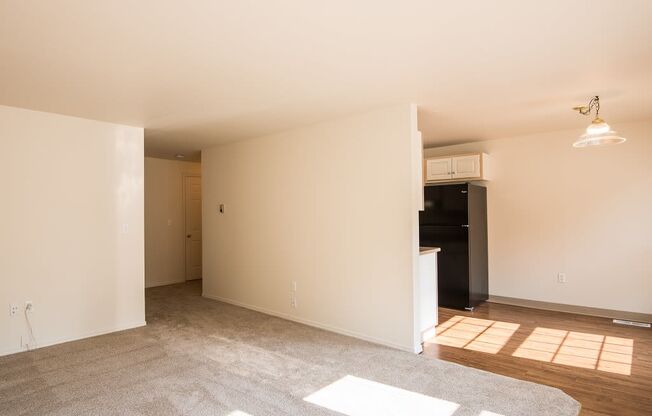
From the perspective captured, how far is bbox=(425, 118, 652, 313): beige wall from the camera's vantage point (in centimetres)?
455

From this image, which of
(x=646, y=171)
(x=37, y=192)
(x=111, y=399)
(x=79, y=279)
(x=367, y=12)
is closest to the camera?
(x=367, y=12)

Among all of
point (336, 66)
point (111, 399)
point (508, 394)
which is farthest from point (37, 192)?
point (508, 394)

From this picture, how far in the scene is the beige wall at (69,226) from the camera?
3.69 m

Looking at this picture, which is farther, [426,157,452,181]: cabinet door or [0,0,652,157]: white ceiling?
[426,157,452,181]: cabinet door

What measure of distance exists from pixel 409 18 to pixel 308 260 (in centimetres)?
306

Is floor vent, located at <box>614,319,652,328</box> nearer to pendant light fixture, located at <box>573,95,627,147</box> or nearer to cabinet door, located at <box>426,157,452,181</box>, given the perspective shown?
pendant light fixture, located at <box>573,95,627,147</box>

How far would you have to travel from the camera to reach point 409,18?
2.08 m

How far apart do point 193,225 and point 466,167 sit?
516 cm

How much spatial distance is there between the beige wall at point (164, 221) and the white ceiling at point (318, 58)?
297 cm

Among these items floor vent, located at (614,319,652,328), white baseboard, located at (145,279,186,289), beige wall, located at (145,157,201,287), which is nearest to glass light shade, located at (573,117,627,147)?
floor vent, located at (614,319,652,328)

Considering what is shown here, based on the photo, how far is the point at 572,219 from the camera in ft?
16.4

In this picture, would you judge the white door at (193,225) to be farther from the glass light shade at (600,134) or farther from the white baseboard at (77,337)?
the glass light shade at (600,134)

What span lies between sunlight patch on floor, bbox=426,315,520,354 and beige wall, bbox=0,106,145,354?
3.53 metres

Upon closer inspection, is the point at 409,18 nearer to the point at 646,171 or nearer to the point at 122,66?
the point at 122,66
